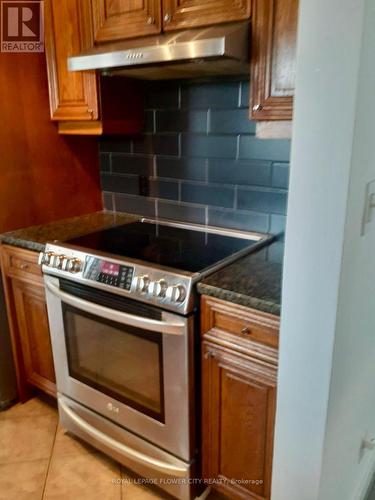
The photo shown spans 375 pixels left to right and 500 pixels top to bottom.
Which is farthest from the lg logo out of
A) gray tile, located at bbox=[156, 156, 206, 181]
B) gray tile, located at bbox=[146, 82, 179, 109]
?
gray tile, located at bbox=[156, 156, 206, 181]

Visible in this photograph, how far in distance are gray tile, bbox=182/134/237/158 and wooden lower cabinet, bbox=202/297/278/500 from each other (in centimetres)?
82

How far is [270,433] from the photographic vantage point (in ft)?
4.34

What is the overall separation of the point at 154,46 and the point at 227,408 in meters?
1.26

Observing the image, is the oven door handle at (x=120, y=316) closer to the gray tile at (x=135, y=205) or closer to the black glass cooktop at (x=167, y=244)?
the black glass cooktop at (x=167, y=244)

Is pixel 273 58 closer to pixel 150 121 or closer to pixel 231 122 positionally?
pixel 231 122

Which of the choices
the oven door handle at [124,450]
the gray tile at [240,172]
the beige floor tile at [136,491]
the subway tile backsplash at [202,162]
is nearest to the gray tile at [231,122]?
the subway tile backsplash at [202,162]

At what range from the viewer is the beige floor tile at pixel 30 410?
2.13m

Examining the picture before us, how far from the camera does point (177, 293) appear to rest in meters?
1.35

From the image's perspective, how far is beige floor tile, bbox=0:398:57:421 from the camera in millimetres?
2129

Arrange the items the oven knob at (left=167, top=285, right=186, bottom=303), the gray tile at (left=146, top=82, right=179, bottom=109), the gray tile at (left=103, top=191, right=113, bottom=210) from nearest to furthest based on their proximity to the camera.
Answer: the oven knob at (left=167, top=285, right=186, bottom=303), the gray tile at (left=146, top=82, right=179, bottom=109), the gray tile at (left=103, top=191, right=113, bottom=210)

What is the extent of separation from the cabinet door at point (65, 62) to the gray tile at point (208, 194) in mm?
548

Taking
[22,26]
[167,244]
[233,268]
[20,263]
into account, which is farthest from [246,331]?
[22,26]

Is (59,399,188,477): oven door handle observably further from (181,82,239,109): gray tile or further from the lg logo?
the lg logo

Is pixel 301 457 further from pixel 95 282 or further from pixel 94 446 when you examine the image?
pixel 94 446
